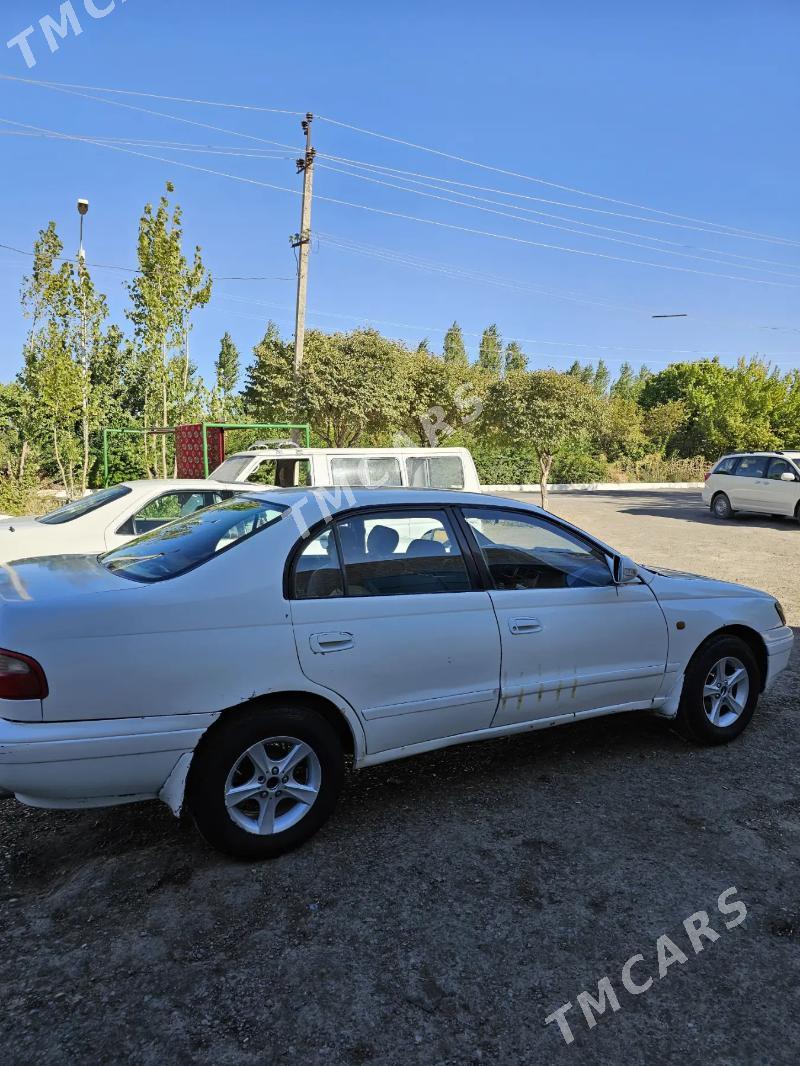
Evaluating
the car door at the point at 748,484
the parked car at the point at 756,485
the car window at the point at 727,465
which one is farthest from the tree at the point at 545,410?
the car door at the point at 748,484

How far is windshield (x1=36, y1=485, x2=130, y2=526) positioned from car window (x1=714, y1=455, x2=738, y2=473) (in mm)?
15418

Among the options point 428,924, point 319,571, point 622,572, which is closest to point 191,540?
point 319,571

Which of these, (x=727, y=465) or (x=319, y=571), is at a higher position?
(x=727, y=465)

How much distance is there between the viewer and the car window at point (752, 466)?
56.3 ft

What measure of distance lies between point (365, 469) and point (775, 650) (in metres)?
5.67

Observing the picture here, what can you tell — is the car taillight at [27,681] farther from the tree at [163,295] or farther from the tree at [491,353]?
the tree at [491,353]

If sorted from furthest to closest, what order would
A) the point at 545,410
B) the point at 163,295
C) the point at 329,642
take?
the point at 545,410
the point at 163,295
the point at 329,642

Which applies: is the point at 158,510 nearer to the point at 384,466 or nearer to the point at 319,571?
the point at 384,466

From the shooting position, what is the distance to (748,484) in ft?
56.9

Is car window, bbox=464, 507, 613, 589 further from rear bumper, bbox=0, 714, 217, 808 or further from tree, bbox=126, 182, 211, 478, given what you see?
tree, bbox=126, 182, 211, 478

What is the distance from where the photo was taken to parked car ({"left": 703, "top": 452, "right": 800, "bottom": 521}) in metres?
16.4

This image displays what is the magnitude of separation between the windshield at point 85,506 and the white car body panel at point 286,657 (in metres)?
3.24

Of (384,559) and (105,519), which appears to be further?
(105,519)

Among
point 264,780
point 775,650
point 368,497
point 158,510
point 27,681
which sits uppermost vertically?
point 368,497
